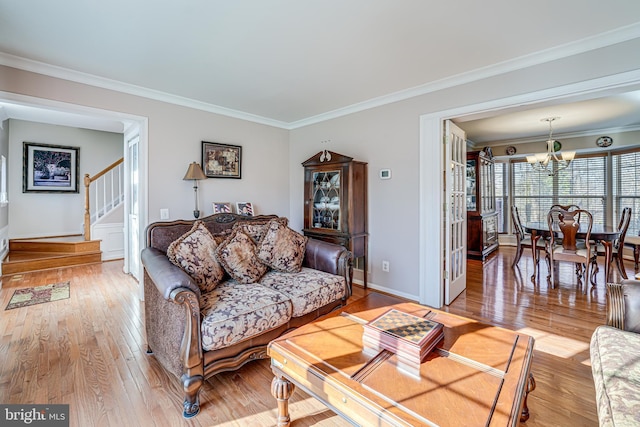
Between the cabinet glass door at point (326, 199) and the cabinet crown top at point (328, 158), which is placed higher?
the cabinet crown top at point (328, 158)

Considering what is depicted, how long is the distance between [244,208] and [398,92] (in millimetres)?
2381

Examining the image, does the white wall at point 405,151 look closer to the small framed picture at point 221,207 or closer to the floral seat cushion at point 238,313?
the small framed picture at point 221,207

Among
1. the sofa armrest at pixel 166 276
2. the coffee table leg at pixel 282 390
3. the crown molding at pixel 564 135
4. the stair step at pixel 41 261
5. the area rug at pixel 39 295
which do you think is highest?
the crown molding at pixel 564 135

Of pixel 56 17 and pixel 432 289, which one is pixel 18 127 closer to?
pixel 56 17

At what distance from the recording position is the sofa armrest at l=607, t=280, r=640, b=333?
5.21 feet

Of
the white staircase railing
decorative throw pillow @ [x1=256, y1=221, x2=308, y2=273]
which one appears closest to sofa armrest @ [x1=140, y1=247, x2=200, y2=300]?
decorative throw pillow @ [x1=256, y1=221, x2=308, y2=273]

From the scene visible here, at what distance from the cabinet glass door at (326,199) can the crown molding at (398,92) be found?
0.89 meters

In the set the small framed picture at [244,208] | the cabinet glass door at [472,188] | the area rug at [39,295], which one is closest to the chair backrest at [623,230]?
the cabinet glass door at [472,188]

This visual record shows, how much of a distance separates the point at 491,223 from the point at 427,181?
145 inches

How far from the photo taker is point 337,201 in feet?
11.6

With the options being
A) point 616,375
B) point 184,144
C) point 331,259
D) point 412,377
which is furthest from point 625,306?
point 184,144

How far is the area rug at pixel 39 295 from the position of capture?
317cm

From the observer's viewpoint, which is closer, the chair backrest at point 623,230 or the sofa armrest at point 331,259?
the sofa armrest at point 331,259

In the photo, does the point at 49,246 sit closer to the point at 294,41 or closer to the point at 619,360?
the point at 294,41
